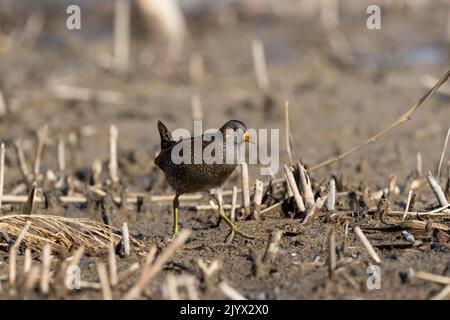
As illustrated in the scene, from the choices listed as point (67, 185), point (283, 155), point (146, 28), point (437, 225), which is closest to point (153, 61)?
point (146, 28)

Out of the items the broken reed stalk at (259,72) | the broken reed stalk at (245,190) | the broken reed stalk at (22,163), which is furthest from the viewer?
the broken reed stalk at (259,72)

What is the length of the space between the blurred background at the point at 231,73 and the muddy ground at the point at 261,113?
3 cm

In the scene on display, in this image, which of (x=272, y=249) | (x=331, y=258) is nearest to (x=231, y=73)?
(x=272, y=249)

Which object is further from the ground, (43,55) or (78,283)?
(43,55)

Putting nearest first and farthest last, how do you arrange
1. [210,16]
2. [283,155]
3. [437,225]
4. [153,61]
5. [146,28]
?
[437,225] < [283,155] < [153,61] < [146,28] < [210,16]

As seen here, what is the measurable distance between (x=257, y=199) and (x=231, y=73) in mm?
6886

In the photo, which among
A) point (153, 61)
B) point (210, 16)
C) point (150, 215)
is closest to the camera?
point (150, 215)

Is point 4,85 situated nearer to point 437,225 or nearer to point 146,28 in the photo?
point 146,28

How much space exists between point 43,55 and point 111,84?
7.76 ft

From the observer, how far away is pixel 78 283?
4562 millimetres

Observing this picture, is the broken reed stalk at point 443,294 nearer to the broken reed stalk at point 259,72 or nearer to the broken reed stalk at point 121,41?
the broken reed stalk at point 259,72

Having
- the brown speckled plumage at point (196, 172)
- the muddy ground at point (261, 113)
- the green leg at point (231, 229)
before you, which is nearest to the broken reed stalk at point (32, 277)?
the muddy ground at point (261, 113)

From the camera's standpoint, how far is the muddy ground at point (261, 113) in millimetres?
4906

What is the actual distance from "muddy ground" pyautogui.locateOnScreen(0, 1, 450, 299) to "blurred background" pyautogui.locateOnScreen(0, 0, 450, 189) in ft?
0.10
